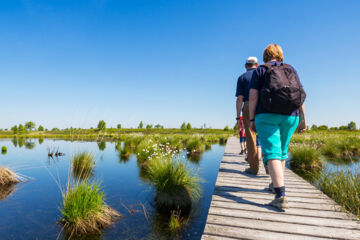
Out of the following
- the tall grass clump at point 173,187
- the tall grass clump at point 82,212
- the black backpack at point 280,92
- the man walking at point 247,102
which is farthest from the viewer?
the tall grass clump at point 173,187

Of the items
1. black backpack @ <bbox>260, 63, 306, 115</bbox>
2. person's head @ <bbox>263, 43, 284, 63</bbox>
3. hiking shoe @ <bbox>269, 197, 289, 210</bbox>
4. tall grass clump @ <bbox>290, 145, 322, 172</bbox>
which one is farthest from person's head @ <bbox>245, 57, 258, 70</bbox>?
tall grass clump @ <bbox>290, 145, 322, 172</bbox>

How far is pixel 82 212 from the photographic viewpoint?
12.3 feet

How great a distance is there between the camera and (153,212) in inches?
181

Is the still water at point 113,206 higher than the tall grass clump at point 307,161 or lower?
lower

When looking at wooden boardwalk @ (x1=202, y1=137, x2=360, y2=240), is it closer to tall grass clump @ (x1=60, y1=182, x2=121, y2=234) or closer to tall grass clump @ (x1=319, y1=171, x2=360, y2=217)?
tall grass clump @ (x1=319, y1=171, x2=360, y2=217)

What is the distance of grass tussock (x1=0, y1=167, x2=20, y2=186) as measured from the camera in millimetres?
6913

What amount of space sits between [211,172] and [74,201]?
5.89m

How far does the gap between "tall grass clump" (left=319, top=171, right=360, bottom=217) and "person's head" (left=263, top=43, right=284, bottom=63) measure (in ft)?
7.00

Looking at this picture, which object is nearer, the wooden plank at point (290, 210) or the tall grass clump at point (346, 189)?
the wooden plank at point (290, 210)

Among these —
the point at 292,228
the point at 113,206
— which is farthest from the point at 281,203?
the point at 113,206

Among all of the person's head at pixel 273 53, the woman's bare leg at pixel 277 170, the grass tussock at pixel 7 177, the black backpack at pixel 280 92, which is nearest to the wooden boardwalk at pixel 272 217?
the woman's bare leg at pixel 277 170

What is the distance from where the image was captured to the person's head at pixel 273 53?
2.50 meters

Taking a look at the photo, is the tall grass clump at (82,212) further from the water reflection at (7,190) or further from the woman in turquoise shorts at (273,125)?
the water reflection at (7,190)

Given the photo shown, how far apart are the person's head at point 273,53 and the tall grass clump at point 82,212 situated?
378 cm
